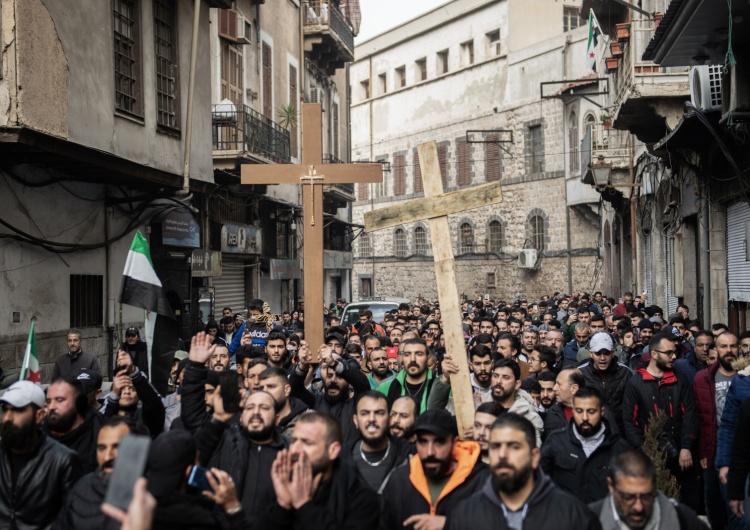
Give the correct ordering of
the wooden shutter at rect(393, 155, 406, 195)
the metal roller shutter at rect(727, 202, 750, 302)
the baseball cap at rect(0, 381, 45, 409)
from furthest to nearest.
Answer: the wooden shutter at rect(393, 155, 406, 195) < the metal roller shutter at rect(727, 202, 750, 302) < the baseball cap at rect(0, 381, 45, 409)

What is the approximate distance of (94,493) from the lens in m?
4.88

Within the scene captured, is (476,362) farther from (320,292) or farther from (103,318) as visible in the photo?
(103,318)

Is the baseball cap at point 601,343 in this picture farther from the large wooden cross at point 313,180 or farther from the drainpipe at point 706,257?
the drainpipe at point 706,257

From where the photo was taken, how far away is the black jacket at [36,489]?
5.37 meters

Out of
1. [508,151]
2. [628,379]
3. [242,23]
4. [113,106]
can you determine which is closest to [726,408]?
[628,379]

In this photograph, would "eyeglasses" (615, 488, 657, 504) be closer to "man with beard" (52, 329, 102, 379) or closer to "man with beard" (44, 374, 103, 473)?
"man with beard" (44, 374, 103, 473)

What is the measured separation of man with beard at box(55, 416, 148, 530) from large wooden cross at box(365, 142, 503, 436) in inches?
94.3

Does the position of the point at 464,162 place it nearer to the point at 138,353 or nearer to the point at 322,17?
the point at 322,17

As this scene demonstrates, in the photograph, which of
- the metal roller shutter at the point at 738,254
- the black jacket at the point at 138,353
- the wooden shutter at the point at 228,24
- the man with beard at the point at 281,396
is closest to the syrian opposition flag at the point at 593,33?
the wooden shutter at the point at 228,24

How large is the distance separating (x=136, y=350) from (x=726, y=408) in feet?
23.7

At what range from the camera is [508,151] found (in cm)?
4159

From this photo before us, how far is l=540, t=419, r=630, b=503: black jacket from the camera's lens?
646 cm

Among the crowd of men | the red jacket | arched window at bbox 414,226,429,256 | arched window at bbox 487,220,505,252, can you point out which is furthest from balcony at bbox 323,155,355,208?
the red jacket

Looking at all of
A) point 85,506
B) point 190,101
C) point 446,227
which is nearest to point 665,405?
point 446,227
